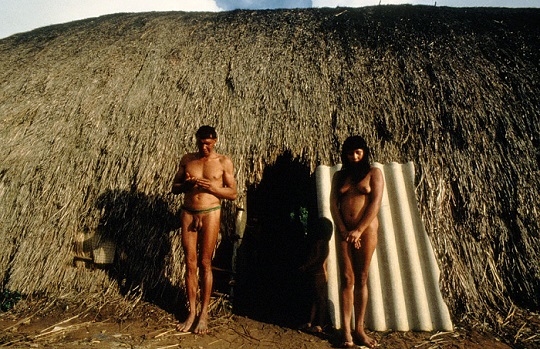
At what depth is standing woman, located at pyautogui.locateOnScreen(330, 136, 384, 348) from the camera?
7.86ft

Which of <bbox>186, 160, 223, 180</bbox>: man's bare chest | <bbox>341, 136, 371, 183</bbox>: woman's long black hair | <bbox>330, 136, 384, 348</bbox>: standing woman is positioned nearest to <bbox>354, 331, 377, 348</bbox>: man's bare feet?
<bbox>330, 136, 384, 348</bbox>: standing woman

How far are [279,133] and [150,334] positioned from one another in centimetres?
254

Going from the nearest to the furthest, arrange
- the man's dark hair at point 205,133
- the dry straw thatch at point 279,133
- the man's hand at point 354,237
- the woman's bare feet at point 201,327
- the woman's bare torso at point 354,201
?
the man's hand at point 354,237 → the woman's bare torso at point 354,201 → the woman's bare feet at point 201,327 → the man's dark hair at point 205,133 → the dry straw thatch at point 279,133

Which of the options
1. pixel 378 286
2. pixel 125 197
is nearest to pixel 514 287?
pixel 378 286

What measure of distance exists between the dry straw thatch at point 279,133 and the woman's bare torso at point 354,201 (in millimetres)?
837

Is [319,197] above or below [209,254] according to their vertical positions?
above

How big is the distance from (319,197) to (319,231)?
1.28ft

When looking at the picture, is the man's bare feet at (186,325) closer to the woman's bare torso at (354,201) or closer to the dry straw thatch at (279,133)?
the dry straw thatch at (279,133)

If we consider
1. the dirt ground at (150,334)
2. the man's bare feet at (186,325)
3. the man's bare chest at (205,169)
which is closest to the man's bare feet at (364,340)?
the dirt ground at (150,334)

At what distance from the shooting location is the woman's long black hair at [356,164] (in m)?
2.51

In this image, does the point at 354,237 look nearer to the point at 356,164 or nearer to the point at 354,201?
the point at 354,201

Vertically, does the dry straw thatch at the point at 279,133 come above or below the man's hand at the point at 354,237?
above

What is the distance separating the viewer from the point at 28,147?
378cm

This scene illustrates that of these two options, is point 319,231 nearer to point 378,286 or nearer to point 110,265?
point 378,286
